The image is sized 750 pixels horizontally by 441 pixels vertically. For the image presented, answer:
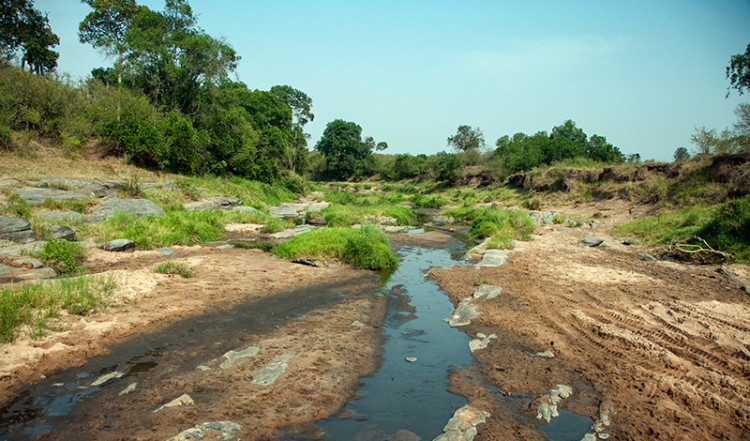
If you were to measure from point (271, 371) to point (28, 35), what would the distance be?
4429cm

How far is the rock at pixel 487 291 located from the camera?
→ 28.9 feet

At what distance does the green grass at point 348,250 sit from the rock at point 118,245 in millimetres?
4299

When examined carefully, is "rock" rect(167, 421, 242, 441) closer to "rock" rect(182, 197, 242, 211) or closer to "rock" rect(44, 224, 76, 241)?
"rock" rect(44, 224, 76, 241)

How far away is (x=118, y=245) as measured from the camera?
1158 cm

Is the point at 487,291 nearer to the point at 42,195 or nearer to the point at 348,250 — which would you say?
the point at 348,250

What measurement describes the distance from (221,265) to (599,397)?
30.0 ft

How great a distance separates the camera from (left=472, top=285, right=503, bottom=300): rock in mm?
8797

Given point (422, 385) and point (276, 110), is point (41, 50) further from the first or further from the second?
point (422, 385)

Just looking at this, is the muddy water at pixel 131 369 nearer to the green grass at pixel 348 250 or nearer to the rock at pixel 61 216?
the green grass at pixel 348 250

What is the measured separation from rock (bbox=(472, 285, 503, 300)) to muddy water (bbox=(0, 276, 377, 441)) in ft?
11.3

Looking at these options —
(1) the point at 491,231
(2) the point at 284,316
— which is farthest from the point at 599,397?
(1) the point at 491,231

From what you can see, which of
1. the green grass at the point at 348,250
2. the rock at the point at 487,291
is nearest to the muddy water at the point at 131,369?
the rock at the point at 487,291

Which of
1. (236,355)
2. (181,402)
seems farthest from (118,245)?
(181,402)

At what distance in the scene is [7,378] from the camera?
4.62m
